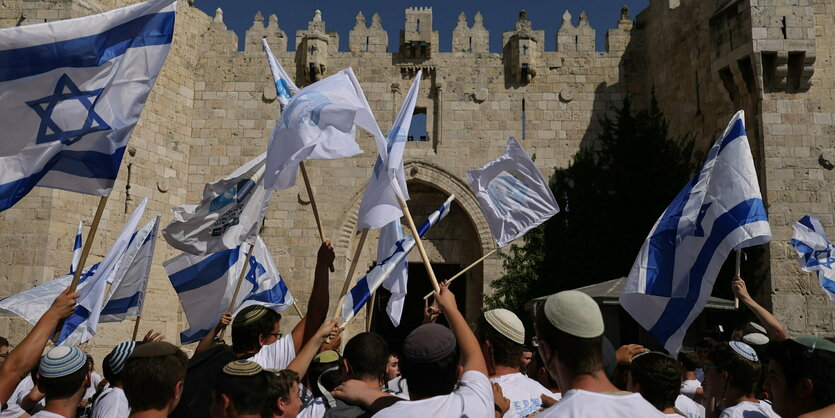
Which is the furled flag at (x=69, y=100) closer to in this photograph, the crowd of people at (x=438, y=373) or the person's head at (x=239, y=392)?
the crowd of people at (x=438, y=373)

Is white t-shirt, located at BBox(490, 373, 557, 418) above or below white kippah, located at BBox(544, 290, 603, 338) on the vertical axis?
below

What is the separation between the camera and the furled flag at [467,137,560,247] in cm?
695

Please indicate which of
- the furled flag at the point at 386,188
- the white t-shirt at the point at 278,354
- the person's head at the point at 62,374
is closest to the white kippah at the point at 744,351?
the furled flag at the point at 386,188

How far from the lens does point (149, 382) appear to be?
2512 mm

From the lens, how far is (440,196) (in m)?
14.8

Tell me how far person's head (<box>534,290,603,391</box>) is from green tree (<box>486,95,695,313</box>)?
1133cm

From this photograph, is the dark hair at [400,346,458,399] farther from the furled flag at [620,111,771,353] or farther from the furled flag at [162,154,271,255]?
the furled flag at [162,154,271,255]

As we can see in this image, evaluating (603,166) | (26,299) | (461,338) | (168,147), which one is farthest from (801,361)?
(168,147)

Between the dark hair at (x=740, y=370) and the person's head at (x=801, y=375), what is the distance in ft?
1.67

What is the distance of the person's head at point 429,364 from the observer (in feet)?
8.07

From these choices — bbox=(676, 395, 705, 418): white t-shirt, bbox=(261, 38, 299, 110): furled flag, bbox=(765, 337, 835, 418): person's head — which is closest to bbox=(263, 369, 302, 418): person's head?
bbox=(765, 337, 835, 418): person's head

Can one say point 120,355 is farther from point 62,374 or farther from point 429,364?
point 429,364

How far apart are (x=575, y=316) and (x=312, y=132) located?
2432mm

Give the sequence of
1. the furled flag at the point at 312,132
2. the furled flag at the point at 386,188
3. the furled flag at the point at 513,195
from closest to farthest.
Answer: the furled flag at the point at 386,188 < the furled flag at the point at 312,132 < the furled flag at the point at 513,195
